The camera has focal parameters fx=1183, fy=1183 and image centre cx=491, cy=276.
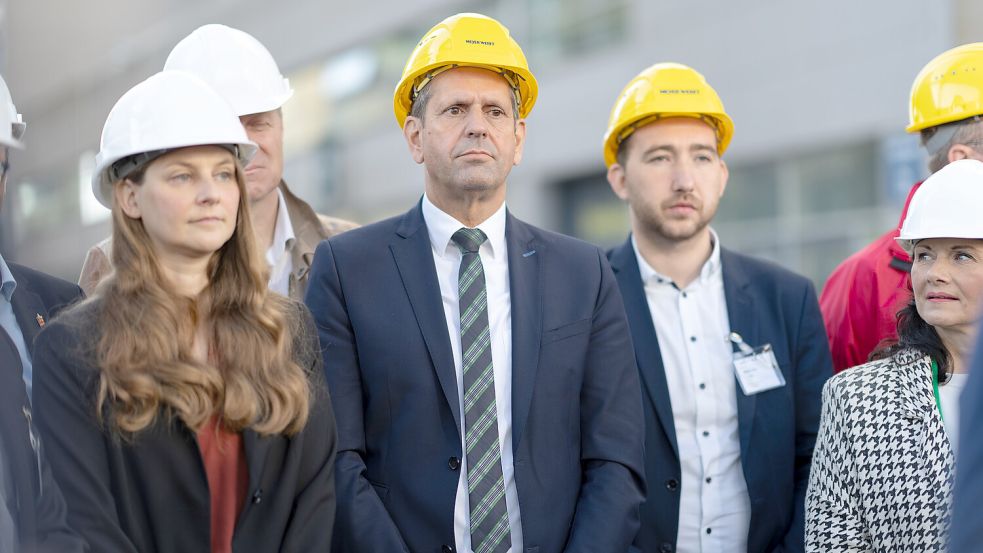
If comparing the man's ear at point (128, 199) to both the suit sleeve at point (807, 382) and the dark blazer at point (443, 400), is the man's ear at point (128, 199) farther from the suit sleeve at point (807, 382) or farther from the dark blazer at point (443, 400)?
the suit sleeve at point (807, 382)

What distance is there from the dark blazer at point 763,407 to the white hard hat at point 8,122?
2106 millimetres

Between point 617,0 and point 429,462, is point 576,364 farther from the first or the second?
point 617,0

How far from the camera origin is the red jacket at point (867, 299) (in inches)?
167

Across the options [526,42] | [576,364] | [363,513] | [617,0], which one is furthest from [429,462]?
[526,42]

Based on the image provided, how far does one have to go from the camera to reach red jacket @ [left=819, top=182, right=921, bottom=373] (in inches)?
167

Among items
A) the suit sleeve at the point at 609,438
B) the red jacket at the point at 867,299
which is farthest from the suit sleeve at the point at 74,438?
the red jacket at the point at 867,299

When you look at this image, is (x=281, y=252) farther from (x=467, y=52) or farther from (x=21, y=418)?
(x=21, y=418)

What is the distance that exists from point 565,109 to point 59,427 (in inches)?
612

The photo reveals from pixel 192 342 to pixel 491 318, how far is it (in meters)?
0.94

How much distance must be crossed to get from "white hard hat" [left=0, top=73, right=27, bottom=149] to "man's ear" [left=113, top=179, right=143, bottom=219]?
426 millimetres

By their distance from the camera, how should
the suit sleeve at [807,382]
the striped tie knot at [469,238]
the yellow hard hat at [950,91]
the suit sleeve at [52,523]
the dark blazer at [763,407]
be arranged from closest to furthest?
the suit sleeve at [52,523], the striped tie knot at [469,238], the dark blazer at [763,407], the suit sleeve at [807,382], the yellow hard hat at [950,91]

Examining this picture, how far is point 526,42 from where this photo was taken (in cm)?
1859

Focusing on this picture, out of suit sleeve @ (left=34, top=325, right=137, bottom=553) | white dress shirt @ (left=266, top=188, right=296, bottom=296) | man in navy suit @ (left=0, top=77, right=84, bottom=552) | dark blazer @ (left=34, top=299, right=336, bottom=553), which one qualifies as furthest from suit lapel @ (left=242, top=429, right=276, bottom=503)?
white dress shirt @ (left=266, top=188, right=296, bottom=296)

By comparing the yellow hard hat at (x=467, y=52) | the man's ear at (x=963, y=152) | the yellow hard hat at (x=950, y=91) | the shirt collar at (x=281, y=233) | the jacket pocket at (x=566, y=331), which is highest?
the yellow hard hat at (x=467, y=52)
